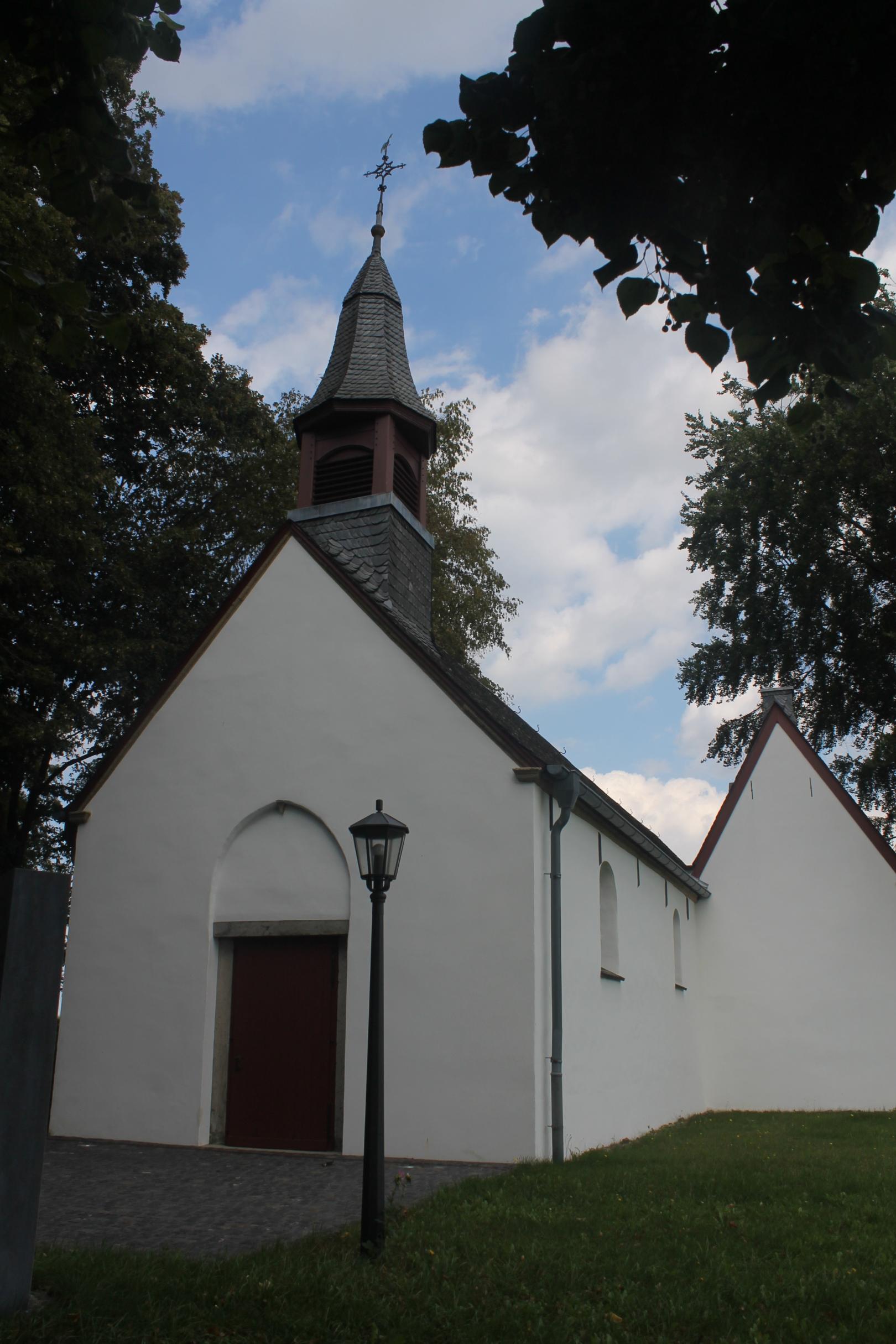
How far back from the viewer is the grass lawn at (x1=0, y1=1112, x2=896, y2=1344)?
4820 millimetres

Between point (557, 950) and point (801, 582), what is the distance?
16741 millimetres

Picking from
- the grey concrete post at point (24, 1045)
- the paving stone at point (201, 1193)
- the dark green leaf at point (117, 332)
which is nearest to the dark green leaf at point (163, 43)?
the dark green leaf at point (117, 332)

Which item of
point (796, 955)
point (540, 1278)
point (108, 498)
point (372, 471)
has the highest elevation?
point (108, 498)

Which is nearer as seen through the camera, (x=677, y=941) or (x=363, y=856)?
(x=363, y=856)

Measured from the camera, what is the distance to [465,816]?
1133cm

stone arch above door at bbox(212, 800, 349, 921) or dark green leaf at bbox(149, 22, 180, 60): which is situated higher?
dark green leaf at bbox(149, 22, 180, 60)

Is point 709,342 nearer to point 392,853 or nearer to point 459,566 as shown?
point 392,853

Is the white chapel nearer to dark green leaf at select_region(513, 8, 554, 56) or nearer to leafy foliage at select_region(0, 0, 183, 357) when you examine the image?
leafy foliage at select_region(0, 0, 183, 357)

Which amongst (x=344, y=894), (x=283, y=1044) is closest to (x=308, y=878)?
(x=344, y=894)

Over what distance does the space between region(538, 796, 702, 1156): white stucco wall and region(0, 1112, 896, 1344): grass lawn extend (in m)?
2.90

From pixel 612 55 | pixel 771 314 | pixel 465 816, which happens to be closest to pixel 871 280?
pixel 771 314

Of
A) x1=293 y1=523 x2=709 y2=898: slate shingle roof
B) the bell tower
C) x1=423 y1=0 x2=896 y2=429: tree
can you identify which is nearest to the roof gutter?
x1=293 y1=523 x2=709 y2=898: slate shingle roof

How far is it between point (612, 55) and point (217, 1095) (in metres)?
10.6

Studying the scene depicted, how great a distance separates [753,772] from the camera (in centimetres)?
2031
